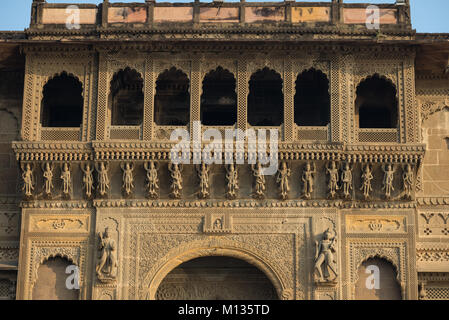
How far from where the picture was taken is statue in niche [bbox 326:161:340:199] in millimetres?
24828

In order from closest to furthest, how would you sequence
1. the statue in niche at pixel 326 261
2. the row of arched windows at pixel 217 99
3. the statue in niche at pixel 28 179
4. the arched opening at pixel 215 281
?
the statue in niche at pixel 326 261, the statue in niche at pixel 28 179, the arched opening at pixel 215 281, the row of arched windows at pixel 217 99

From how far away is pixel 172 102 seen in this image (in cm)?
2723

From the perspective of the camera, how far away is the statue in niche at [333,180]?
24828mm

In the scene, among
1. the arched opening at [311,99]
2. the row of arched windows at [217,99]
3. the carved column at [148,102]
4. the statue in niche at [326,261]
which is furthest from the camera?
the arched opening at [311,99]

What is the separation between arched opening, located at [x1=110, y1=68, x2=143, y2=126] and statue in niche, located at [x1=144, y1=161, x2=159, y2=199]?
83.6 inches

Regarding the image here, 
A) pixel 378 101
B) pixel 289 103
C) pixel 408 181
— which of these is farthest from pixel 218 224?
pixel 378 101

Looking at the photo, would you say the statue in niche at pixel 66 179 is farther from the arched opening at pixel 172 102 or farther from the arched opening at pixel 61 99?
the arched opening at pixel 172 102

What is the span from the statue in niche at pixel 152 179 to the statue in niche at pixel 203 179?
0.85 m

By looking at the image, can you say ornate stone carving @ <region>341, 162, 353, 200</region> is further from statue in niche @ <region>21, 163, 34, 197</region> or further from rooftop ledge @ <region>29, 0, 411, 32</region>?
statue in niche @ <region>21, 163, 34, 197</region>

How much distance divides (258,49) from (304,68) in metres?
1.01

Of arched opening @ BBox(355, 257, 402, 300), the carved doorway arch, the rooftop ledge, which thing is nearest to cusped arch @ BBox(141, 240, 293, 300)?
the carved doorway arch

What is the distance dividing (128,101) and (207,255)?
4.23 m

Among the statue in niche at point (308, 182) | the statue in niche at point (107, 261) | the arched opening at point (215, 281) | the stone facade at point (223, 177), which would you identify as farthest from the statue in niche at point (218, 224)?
the statue in niche at point (107, 261)

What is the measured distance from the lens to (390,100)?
26391 mm
